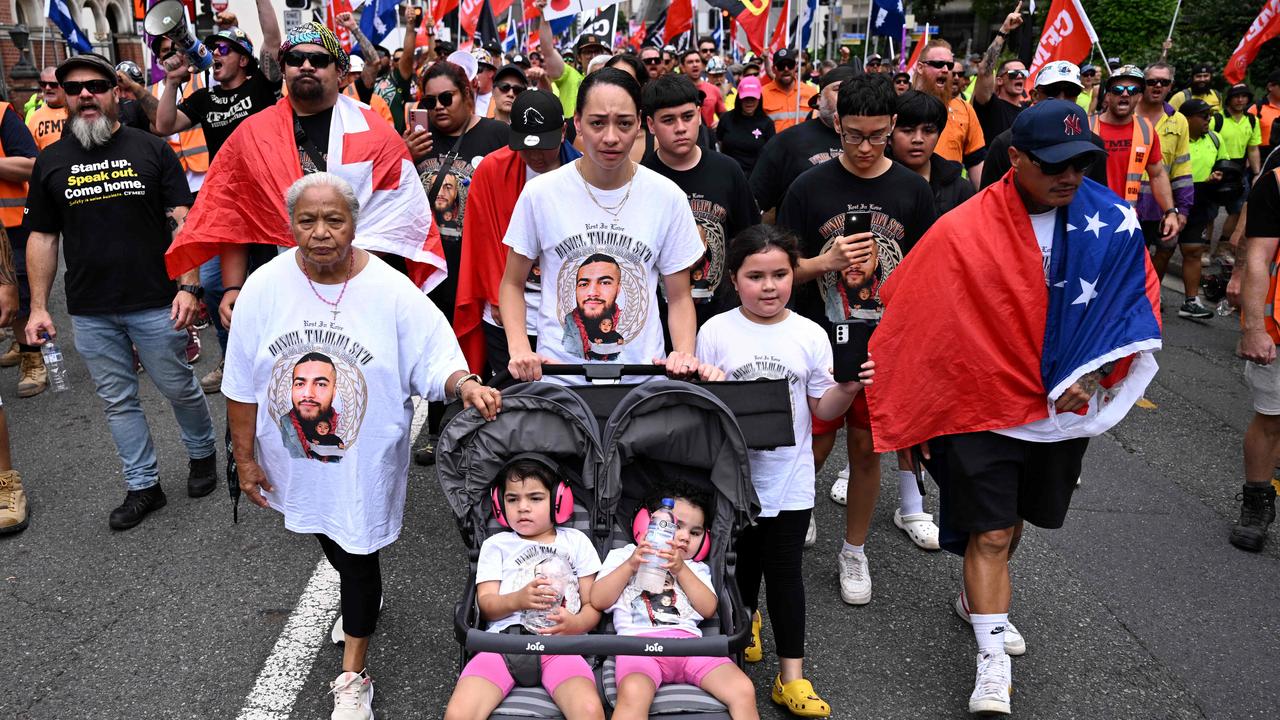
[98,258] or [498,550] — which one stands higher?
[98,258]

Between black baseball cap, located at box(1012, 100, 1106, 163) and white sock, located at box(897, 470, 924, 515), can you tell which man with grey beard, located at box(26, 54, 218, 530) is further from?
black baseball cap, located at box(1012, 100, 1106, 163)

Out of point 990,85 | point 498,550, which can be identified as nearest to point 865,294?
point 498,550

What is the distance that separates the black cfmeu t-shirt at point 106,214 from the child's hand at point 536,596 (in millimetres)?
3115

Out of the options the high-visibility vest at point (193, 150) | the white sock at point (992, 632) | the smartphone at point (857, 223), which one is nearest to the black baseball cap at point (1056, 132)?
the smartphone at point (857, 223)

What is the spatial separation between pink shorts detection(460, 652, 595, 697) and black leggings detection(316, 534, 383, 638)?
0.67 metres

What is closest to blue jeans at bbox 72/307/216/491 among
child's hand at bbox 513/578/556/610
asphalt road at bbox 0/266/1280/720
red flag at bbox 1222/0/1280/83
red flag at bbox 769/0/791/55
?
asphalt road at bbox 0/266/1280/720

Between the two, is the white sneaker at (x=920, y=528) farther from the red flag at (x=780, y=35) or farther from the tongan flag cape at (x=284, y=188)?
the red flag at (x=780, y=35)

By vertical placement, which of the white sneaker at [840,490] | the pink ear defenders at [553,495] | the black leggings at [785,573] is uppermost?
the pink ear defenders at [553,495]

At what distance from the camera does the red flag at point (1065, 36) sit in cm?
903

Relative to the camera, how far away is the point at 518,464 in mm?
3096

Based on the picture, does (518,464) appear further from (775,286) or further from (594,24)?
(594,24)

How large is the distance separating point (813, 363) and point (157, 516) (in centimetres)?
354

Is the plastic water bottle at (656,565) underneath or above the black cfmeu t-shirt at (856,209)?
underneath

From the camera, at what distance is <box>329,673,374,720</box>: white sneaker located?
3.24 metres
